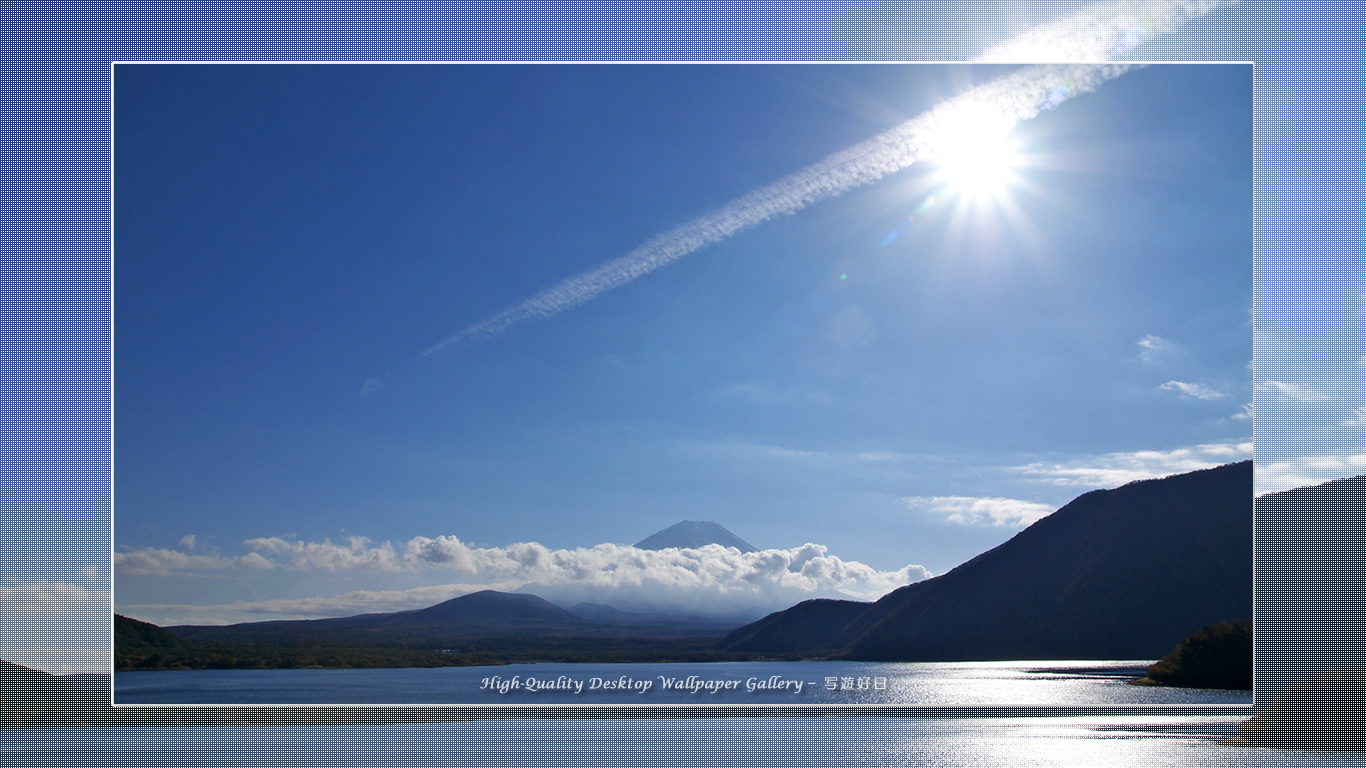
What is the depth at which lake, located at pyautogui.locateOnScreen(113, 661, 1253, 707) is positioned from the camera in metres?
12.5

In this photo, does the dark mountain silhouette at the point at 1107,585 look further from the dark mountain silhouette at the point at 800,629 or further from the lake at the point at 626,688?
the lake at the point at 626,688

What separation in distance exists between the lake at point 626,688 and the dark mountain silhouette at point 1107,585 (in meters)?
4.48

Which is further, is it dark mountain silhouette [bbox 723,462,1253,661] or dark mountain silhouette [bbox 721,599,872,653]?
dark mountain silhouette [bbox 723,462,1253,661]

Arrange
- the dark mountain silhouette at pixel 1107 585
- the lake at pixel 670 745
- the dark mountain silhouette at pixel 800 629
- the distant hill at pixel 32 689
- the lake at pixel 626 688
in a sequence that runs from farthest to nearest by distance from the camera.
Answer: the dark mountain silhouette at pixel 1107 585
the dark mountain silhouette at pixel 800 629
the lake at pixel 626 688
the distant hill at pixel 32 689
the lake at pixel 670 745

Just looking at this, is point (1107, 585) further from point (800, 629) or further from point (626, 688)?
point (626, 688)

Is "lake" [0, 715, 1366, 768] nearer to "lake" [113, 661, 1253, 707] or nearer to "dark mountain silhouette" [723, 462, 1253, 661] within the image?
"lake" [113, 661, 1253, 707]

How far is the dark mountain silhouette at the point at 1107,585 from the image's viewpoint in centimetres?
2022

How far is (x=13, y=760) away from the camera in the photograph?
30.3 ft

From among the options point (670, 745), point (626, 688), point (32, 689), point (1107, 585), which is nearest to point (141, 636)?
point (32, 689)

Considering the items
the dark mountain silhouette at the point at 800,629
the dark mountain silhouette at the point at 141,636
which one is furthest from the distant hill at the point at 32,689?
the dark mountain silhouette at the point at 800,629

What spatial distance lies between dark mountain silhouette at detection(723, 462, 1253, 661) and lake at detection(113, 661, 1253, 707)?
4.48 metres

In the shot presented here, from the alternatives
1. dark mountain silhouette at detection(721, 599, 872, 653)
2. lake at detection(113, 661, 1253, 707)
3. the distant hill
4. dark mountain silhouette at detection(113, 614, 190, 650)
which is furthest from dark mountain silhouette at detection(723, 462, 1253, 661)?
the distant hill

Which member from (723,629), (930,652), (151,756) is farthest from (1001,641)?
(151,756)

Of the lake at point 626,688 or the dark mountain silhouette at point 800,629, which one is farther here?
the dark mountain silhouette at point 800,629
